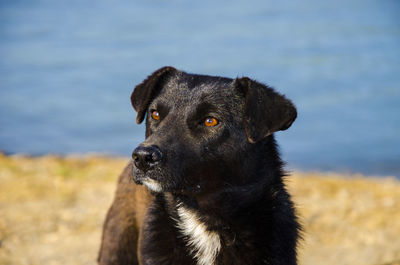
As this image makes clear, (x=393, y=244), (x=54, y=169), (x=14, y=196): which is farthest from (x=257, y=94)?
(x=54, y=169)

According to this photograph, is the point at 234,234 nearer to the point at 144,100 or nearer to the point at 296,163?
the point at 144,100

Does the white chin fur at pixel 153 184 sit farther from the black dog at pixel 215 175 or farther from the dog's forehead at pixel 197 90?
the dog's forehead at pixel 197 90

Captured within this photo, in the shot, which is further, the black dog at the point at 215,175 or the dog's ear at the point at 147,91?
the dog's ear at the point at 147,91

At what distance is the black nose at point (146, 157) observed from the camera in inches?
149

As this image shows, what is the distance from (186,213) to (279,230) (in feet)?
2.05

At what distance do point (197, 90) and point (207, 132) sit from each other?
34 cm

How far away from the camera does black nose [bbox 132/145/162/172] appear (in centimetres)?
379

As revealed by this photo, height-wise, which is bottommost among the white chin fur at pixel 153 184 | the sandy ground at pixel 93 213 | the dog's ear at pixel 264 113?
the sandy ground at pixel 93 213

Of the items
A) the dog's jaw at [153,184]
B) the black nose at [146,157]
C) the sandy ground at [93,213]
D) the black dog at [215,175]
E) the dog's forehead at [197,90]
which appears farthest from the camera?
the sandy ground at [93,213]

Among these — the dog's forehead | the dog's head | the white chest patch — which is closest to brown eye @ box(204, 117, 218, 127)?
the dog's head

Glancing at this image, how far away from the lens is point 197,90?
13.9ft

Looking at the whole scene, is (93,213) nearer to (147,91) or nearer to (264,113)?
(147,91)

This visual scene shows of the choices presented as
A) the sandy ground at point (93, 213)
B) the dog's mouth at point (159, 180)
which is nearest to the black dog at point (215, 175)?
the dog's mouth at point (159, 180)

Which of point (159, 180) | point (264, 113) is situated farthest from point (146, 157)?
point (264, 113)
